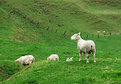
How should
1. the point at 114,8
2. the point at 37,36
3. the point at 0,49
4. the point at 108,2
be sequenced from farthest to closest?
the point at 108,2 < the point at 114,8 < the point at 37,36 < the point at 0,49

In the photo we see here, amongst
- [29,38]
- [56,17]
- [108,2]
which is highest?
[108,2]

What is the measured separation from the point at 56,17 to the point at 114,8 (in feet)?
107

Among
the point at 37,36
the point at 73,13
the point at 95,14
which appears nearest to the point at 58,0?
the point at 73,13

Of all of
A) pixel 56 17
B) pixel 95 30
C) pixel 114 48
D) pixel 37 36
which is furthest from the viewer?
pixel 56 17

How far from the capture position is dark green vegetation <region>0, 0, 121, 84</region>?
1366 centimetres

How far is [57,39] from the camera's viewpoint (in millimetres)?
61375

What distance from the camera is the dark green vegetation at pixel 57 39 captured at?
1366 centimetres

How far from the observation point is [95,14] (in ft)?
296

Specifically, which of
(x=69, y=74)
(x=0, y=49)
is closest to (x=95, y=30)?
(x=0, y=49)

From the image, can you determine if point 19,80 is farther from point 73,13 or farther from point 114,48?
point 73,13

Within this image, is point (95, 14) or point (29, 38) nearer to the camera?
point (29, 38)

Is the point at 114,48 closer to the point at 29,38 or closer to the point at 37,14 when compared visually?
the point at 29,38

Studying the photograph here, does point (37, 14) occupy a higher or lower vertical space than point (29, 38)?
higher

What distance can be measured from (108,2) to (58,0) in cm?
2827
